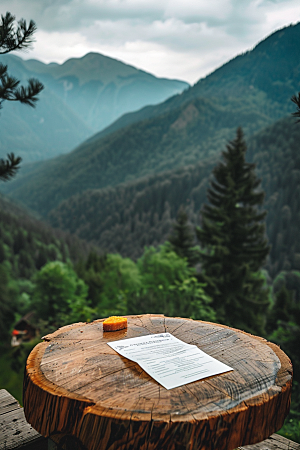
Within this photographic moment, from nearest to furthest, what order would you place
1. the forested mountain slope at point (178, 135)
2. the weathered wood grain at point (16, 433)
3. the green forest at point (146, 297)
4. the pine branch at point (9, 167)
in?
the weathered wood grain at point (16, 433), the pine branch at point (9, 167), the green forest at point (146, 297), the forested mountain slope at point (178, 135)

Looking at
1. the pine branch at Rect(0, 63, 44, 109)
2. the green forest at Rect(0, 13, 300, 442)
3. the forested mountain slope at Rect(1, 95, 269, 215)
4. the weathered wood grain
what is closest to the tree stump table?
the weathered wood grain

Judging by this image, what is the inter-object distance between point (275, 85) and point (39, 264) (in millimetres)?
155590

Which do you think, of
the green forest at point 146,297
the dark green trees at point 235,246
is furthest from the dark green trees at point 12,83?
the dark green trees at point 235,246

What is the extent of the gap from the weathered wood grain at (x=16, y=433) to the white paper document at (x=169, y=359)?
3.34ft

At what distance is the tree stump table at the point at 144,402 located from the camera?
1496 millimetres

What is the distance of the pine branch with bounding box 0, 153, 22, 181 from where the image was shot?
4.12 metres

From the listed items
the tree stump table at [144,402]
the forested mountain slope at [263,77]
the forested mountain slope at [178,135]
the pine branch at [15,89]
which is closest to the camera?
the tree stump table at [144,402]

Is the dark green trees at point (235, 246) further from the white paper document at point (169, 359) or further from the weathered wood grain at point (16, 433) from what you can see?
the white paper document at point (169, 359)

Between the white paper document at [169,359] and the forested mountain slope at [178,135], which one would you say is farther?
the forested mountain slope at [178,135]

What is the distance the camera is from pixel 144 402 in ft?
5.22

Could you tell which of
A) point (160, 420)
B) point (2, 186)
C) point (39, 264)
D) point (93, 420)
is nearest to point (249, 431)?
point (160, 420)

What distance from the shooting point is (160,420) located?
4.84ft

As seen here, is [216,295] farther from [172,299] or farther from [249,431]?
[249,431]

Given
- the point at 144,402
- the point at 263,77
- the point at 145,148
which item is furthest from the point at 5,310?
the point at 263,77
